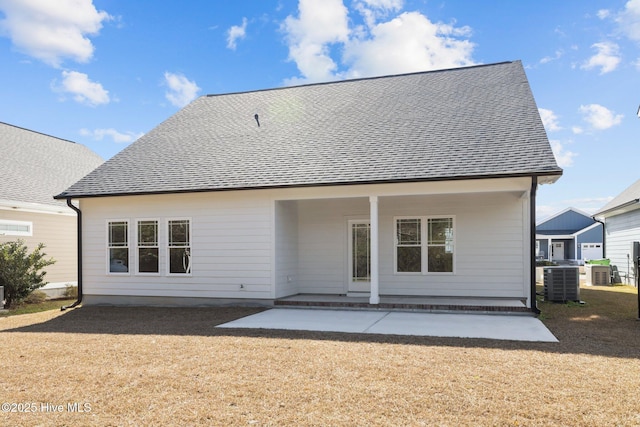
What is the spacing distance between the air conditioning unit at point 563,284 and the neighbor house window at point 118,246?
10.7 metres

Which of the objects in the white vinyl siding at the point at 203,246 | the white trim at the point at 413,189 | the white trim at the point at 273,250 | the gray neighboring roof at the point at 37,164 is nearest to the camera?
the white trim at the point at 413,189

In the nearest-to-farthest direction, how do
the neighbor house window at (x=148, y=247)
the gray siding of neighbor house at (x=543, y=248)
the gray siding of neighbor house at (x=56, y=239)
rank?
the neighbor house window at (x=148, y=247) < the gray siding of neighbor house at (x=56, y=239) < the gray siding of neighbor house at (x=543, y=248)

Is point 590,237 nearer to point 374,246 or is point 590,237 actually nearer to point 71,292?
point 374,246

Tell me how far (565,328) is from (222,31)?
12.9m

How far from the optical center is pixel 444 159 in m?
10.5

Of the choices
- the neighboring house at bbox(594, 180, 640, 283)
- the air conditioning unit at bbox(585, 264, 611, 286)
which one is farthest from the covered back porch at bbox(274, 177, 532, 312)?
the air conditioning unit at bbox(585, 264, 611, 286)

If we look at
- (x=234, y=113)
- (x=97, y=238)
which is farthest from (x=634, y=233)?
(x=97, y=238)

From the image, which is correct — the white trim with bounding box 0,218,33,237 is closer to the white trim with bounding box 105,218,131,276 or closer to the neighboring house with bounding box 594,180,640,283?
the white trim with bounding box 105,218,131,276

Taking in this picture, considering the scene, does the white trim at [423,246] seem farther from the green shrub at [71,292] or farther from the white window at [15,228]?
the white window at [15,228]

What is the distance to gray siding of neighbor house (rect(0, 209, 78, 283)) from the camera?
15.0 meters

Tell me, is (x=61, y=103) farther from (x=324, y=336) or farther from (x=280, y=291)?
(x=324, y=336)

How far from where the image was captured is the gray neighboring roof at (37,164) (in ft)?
50.0

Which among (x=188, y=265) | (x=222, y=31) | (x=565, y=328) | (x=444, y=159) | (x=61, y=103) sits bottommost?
(x=565, y=328)

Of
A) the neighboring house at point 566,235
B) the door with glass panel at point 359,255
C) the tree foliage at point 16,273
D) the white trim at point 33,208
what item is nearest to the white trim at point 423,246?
the door with glass panel at point 359,255
